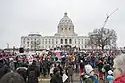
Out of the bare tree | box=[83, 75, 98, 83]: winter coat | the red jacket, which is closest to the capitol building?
the bare tree

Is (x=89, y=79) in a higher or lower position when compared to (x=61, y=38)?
lower

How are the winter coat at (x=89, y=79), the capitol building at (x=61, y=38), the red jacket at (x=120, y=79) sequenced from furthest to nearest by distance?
the capitol building at (x=61, y=38), the winter coat at (x=89, y=79), the red jacket at (x=120, y=79)

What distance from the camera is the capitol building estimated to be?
179375 millimetres

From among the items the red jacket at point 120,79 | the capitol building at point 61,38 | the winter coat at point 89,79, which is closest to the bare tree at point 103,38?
the capitol building at point 61,38

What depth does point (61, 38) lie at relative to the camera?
17925 centimetres

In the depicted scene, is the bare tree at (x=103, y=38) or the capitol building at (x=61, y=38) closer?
the bare tree at (x=103, y=38)

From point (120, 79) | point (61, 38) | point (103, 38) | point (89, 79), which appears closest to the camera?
point (120, 79)

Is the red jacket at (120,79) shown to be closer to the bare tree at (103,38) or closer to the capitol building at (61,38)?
the bare tree at (103,38)

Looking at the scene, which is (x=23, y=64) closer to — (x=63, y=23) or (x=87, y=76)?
(x=87, y=76)

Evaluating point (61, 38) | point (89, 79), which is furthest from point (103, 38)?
point (89, 79)

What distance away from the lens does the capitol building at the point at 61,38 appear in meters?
179

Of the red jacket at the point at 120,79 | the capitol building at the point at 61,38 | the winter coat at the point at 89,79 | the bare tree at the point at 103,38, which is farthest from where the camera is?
the capitol building at the point at 61,38

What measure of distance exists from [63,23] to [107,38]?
8105cm

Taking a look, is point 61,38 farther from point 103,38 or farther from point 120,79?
point 120,79
